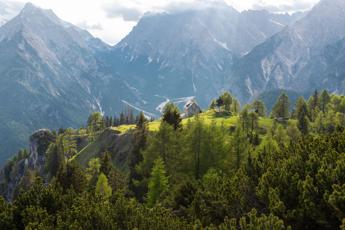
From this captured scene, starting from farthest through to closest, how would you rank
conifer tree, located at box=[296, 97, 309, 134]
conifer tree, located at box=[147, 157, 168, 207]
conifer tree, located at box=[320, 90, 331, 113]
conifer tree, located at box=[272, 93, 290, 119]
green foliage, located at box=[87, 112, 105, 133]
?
green foliage, located at box=[87, 112, 105, 133], conifer tree, located at box=[272, 93, 290, 119], conifer tree, located at box=[320, 90, 331, 113], conifer tree, located at box=[296, 97, 309, 134], conifer tree, located at box=[147, 157, 168, 207]

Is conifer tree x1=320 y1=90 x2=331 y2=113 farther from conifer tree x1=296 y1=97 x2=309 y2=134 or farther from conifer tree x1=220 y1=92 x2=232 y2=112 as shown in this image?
conifer tree x1=220 y1=92 x2=232 y2=112

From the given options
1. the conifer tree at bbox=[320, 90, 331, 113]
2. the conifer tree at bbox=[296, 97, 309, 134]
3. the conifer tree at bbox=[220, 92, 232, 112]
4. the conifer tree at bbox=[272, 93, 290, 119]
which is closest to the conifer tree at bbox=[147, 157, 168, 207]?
the conifer tree at bbox=[296, 97, 309, 134]

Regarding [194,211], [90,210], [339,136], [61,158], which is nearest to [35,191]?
[90,210]

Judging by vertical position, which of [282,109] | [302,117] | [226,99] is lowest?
[302,117]

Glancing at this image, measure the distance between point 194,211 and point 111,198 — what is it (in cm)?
766

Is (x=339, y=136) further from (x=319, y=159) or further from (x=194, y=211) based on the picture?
(x=194, y=211)

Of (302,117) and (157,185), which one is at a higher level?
(302,117)

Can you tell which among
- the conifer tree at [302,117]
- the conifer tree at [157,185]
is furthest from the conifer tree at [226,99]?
the conifer tree at [157,185]

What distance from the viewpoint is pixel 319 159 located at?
3145 cm

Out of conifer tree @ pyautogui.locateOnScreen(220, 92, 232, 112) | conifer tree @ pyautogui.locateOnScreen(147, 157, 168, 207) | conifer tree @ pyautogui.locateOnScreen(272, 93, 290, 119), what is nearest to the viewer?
conifer tree @ pyautogui.locateOnScreen(147, 157, 168, 207)

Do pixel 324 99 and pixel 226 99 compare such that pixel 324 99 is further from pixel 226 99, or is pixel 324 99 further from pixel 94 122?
pixel 94 122

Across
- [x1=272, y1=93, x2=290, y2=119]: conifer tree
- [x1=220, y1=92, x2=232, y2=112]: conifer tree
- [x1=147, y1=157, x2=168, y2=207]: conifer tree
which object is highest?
[x1=220, y1=92, x2=232, y2=112]: conifer tree

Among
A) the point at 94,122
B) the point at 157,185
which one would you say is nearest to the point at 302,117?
the point at 157,185

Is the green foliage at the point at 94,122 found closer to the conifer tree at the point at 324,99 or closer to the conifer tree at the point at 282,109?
the conifer tree at the point at 282,109
